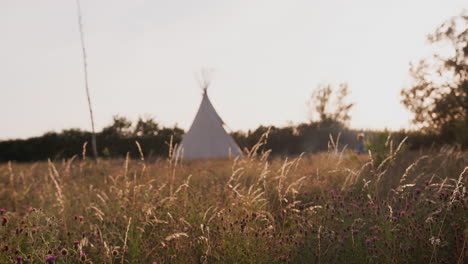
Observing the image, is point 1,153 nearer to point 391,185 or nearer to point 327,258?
point 391,185

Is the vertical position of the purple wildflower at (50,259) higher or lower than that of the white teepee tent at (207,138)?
lower

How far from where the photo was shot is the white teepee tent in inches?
455

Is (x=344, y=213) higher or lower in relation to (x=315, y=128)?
lower

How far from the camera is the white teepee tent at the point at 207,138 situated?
37.9ft

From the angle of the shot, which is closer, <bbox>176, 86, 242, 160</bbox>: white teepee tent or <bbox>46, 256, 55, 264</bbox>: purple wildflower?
<bbox>46, 256, 55, 264</bbox>: purple wildflower

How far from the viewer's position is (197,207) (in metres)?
3.74

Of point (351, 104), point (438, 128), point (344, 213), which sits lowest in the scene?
point (344, 213)

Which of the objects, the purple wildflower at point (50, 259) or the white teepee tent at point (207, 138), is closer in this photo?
the purple wildflower at point (50, 259)

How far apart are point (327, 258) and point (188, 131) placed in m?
9.24

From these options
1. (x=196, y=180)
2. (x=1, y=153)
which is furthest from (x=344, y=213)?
(x=1, y=153)

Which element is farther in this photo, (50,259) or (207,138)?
(207,138)

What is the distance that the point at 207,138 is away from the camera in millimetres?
11602

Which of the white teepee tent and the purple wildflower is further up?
the white teepee tent

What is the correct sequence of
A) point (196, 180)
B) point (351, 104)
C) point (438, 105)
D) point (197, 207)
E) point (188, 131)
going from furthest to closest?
point (351, 104) → point (438, 105) → point (188, 131) → point (196, 180) → point (197, 207)
